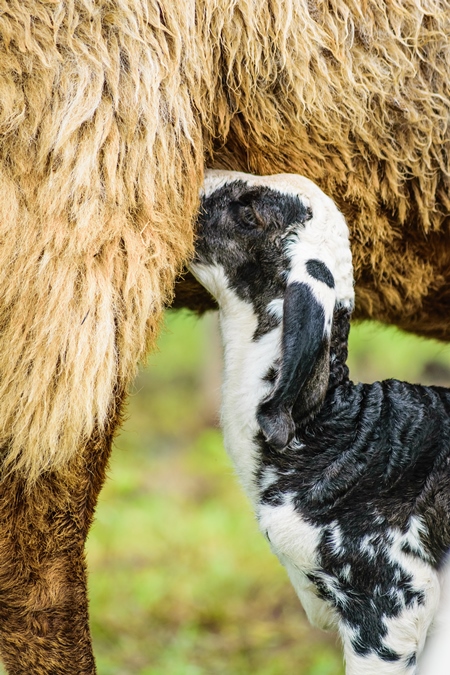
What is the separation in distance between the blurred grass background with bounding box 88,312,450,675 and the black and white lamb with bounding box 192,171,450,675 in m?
0.25

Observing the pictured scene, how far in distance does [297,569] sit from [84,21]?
1.74 m

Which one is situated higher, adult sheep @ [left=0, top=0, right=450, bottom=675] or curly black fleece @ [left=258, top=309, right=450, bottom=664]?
adult sheep @ [left=0, top=0, right=450, bottom=675]

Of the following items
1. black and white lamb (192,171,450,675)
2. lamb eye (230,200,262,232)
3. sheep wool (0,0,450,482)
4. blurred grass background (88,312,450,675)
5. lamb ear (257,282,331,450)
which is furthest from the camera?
blurred grass background (88,312,450,675)

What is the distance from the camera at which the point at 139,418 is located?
8133 mm

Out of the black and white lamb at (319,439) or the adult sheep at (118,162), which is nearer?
the adult sheep at (118,162)

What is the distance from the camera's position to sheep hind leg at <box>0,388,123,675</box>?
2.54 m

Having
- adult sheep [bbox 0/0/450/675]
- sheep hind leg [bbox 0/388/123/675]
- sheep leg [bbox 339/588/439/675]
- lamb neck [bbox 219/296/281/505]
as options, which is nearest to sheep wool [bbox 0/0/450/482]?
adult sheep [bbox 0/0/450/675]

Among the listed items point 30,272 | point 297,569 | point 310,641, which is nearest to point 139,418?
point 310,641

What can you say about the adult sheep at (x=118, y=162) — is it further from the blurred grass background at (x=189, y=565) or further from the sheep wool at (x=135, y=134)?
the blurred grass background at (x=189, y=565)

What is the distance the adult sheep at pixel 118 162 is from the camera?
89.4 inches

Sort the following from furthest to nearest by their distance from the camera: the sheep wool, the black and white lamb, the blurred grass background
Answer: the blurred grass background, the black and white lamb, the sheep wool

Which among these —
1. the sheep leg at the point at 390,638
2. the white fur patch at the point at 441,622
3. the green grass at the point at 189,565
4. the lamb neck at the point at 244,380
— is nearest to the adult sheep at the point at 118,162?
the lamb neck at the point at 244,380

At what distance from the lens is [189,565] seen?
17.7ft

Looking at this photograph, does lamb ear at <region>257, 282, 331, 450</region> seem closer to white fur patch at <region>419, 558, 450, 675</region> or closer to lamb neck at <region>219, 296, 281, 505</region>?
lamb neck at <region>219, 296, 281, 505</region>
